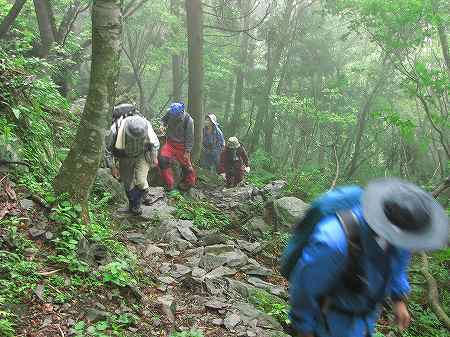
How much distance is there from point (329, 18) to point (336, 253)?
85.4 feet

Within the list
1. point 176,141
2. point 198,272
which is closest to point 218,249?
point 198,272

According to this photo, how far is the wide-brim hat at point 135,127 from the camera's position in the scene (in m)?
7.74

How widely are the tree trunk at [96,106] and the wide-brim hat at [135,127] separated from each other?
1.97m

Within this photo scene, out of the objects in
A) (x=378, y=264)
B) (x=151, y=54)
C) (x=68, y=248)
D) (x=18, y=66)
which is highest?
(x=151, y=54)

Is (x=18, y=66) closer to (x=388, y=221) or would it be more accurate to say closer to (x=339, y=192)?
(x=339, y=192)

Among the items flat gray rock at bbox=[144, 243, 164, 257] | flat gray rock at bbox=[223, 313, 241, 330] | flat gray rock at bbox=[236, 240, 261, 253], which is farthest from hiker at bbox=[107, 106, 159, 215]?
flat gray rock at bbox=[223, 313, 241, 330]

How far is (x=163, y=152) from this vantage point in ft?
35.0

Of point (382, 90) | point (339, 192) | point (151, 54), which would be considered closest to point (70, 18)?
point (151, 54)

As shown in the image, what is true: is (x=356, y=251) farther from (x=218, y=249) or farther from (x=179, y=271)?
(x=218, y=249)

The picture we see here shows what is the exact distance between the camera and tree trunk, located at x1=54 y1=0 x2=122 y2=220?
5.45 meters

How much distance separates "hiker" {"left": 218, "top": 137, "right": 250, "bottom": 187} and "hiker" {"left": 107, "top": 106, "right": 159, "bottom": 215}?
5.59 m

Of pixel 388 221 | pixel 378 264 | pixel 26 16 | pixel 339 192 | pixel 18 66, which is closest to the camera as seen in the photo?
pixel 388 221

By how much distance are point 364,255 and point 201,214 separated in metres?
7.10

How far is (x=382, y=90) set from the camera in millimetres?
24266
